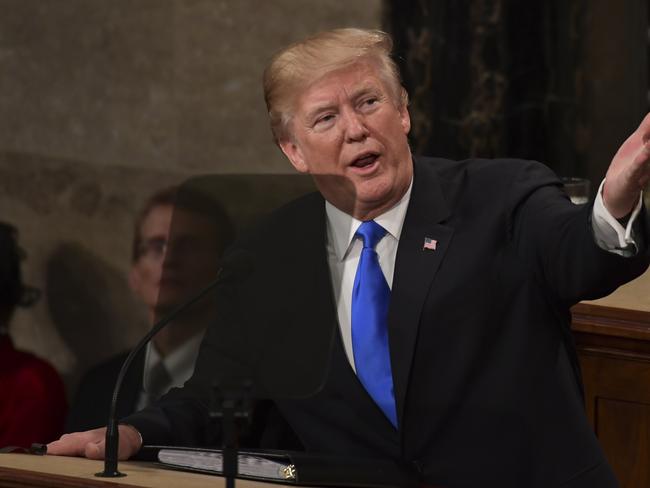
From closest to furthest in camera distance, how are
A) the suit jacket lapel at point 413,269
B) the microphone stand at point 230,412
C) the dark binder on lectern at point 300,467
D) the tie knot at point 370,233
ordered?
the microphone stand at point 230,412, the dark binder on lectern at point 300,467, the suit jacket lapel at point 413,269, the tie knot at point 370,233

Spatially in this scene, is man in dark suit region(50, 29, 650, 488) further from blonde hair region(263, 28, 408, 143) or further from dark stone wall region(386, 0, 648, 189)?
dark stone wall region(386, 0, 648, 189)

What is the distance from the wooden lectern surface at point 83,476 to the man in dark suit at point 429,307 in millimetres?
251

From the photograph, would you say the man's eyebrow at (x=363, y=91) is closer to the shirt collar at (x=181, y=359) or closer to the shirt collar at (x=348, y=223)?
the shirt collar at (x=348, y=223)

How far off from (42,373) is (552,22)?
225 centimetres

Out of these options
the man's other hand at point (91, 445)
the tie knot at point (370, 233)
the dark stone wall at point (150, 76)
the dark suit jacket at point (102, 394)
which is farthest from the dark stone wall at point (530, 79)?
the man's other hand at point (91, 445)

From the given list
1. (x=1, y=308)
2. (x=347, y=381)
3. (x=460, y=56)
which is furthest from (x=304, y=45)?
(x=460, y=56)

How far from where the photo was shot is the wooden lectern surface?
2.29m

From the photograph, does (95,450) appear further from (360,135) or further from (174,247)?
(360,135)

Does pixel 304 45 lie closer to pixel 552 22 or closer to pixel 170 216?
pixel 170 216

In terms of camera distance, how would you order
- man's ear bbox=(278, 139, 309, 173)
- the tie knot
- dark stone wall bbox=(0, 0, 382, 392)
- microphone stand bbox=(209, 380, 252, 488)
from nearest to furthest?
1. microphone stand bbox=(209, 380, 252, 488)
2. the tie knot
3. man's ear bbox=(278, 139, 309, 173)
4. dark stone wall bbox=(0, 0, 382, 392)

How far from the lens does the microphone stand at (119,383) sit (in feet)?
7.53

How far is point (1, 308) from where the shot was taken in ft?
10.4

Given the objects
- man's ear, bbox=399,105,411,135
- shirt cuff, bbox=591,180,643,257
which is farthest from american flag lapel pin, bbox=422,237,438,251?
shirt cuff, bbox=591,180,643,257

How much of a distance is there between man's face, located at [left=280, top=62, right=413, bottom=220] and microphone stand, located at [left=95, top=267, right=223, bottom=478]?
0.63 m
